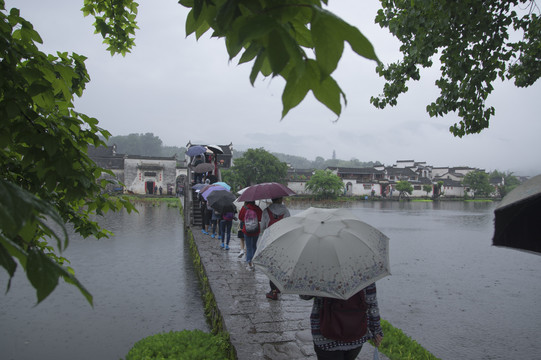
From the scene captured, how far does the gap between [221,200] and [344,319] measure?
19.8ft

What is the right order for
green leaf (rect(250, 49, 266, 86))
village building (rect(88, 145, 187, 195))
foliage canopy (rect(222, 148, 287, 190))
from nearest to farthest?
green leaf (rect(250, 49, 266, 86)) → foliage canopy (rect(222, 148, 287, 190)) → village building (rect(88, 145, 187, 195))

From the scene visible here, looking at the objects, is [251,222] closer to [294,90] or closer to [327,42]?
[294,90]

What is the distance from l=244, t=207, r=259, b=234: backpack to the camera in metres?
6.18

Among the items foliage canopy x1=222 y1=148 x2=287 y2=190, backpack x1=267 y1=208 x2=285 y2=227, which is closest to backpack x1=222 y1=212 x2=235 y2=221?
backpack x1=267 y1=208 x2=285 y2=227

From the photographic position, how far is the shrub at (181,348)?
3723 mm

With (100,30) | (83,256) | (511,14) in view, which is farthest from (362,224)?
(83,256)

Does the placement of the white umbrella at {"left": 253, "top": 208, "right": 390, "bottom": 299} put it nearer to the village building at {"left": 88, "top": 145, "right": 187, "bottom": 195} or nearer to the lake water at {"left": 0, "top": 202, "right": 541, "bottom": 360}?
the lake water at {"left": 0, "top": 202, "right": 541, "bottom": 360}

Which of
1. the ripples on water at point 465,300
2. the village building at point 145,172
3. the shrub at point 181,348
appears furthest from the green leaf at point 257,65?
the village building at point 145,172

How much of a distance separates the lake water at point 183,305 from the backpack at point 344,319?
3156 mm

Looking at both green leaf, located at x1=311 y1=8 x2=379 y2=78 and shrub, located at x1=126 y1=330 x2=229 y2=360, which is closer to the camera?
green leaf, located at x1=311 y1=8 x2=379 y2=78

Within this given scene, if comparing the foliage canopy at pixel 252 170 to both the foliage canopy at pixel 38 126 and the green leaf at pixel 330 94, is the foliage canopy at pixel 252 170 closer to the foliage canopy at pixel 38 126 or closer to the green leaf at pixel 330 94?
the foliage canopy at pixel 38 126

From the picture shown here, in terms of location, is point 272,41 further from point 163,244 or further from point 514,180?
point 514,180

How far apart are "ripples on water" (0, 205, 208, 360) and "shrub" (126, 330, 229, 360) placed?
3.08ft

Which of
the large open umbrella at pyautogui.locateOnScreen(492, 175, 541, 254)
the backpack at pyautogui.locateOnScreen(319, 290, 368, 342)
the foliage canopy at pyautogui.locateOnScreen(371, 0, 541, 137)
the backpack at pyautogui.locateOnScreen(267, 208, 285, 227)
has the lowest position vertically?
the backpack at pyautogui.locateOnScreen(319, 290, 368, 342)
